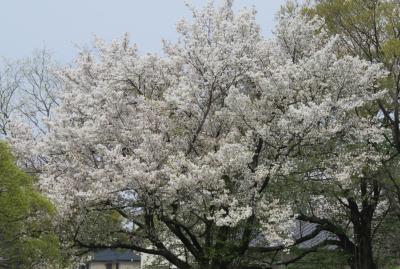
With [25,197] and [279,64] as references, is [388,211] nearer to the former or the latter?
[279,64]

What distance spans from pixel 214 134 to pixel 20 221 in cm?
537

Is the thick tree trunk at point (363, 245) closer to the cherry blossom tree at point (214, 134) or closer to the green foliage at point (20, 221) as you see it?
the cherry blossom tree at point (214, 134)

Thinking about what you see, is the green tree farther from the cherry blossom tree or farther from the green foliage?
the green foliage

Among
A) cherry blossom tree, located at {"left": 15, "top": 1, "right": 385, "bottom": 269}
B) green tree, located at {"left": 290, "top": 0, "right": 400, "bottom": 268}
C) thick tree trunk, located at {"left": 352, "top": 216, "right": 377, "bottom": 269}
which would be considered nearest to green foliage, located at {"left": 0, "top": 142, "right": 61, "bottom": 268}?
cherry blossom tree, located at {"left": 15, "top": 1, "right": 385, "bottom": 269}

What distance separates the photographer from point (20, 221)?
35.0 feet

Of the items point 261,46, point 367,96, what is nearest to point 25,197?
point 261,46

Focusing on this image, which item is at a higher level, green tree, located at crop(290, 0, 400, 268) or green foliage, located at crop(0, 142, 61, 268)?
green tree, located at crop(290, 0, 400, 268)

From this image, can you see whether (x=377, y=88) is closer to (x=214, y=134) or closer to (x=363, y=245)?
(x=214, y=134)

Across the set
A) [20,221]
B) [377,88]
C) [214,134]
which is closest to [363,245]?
[377,88]

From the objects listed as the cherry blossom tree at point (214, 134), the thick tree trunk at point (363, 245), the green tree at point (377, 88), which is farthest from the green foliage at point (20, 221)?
the thick tree trunk at point (363, 245)

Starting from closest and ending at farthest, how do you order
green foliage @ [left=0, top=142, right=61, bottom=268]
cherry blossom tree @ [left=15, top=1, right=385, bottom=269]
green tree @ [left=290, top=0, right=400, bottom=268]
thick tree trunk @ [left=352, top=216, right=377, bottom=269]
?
green foliage @ [left=0, top=142, right=61, bottom=268]
cherry blossom tree @ [left=15, top=1, right=385, bottom=269]
green tree @ [left=290, top=0, right=400, bottom=268]
thick tree trunk @ [left=352, top=216, right=377, bottom=269]

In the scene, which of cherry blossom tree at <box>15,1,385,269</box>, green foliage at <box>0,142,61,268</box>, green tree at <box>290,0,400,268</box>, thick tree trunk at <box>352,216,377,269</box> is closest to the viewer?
green foliage at <box>0,142,61,268</box>

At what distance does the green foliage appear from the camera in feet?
33.9

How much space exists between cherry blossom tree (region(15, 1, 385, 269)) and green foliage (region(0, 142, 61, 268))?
159cm
